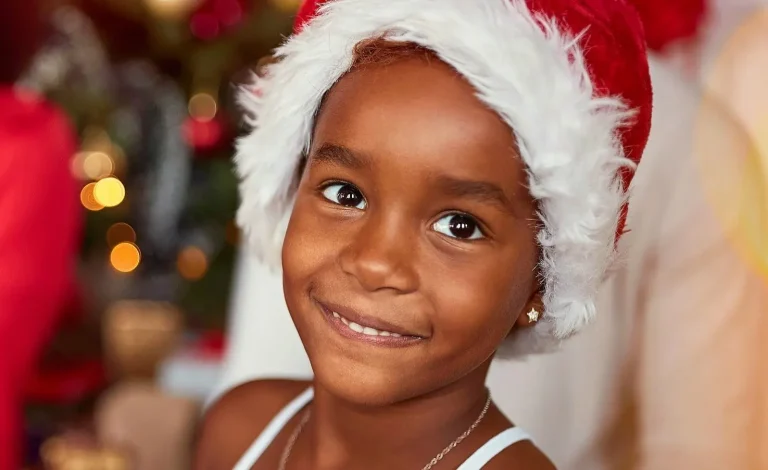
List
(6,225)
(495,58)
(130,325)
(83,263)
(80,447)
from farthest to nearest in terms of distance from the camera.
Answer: (83,263), (130,325), (6,225), (80,447), (495,58)

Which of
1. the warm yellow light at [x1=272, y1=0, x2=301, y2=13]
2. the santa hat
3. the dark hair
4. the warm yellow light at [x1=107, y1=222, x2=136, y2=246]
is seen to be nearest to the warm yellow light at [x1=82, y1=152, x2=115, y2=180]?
the warm yellow light at [x1=107, y1=222, x2=136, y2=246]

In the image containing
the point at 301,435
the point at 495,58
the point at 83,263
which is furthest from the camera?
the point at 83,263

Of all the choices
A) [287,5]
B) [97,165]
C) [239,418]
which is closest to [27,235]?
[97,165]

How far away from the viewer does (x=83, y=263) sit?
2393mm

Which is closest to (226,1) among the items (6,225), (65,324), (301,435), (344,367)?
(6,225)

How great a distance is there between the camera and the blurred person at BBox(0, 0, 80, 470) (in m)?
1.58

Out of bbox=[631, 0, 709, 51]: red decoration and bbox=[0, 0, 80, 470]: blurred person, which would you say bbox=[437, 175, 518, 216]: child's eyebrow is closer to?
bbox=[631, 0, 709, 51]: red decoration

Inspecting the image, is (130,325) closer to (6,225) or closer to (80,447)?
(6,225)

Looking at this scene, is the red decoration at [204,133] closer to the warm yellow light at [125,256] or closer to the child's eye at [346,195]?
the warm yellow light at [125,256]

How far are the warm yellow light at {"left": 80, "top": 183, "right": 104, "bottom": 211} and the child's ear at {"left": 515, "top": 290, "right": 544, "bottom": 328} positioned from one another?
5.38ft

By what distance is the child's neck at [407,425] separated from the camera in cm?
73

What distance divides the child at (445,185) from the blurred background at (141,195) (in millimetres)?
1097

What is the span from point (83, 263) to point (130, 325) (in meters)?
0.55

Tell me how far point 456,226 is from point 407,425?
0.64 feet
